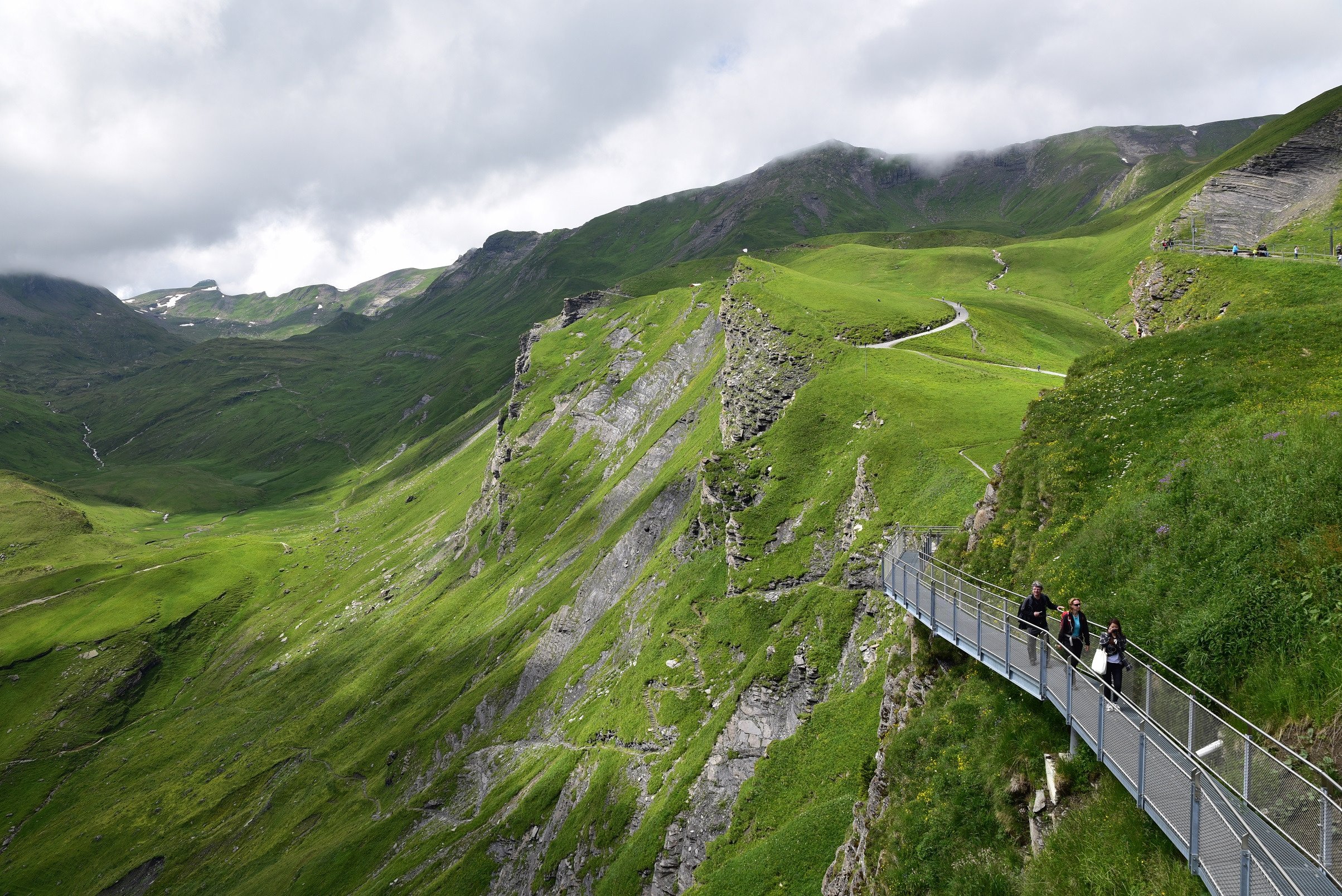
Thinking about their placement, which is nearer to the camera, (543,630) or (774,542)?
(774,542)

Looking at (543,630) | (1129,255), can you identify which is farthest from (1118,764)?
(1129,255)

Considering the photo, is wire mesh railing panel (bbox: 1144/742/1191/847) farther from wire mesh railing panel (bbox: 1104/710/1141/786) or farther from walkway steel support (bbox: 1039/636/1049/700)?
walkway steel support (bbox: 1039/636/1049/700)

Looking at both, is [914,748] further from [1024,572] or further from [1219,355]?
→ [1219,355]

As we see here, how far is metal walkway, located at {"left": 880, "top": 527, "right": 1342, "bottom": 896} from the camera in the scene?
1229 cm

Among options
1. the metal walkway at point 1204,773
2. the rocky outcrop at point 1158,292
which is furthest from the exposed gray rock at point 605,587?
the metal walkway at point 1204,773

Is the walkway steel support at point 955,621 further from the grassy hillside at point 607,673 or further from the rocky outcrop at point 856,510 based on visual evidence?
the rocky outcrop at point 856,510

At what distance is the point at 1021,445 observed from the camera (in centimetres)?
3312

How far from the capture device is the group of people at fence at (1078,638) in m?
17.6

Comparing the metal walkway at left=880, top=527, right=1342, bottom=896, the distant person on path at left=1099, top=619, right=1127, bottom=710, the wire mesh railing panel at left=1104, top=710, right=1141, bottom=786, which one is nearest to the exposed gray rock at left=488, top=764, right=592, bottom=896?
the metal walkway at left=880, top=527, right=1342, bottom=896

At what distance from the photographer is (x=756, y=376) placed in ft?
303

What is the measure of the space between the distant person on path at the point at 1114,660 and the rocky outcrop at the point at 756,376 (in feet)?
214

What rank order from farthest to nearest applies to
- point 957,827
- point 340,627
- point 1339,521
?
point 340,627 < point 957,827 < point 1339,521

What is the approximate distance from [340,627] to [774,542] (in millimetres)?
168404

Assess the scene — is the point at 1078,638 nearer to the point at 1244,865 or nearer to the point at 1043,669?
the point at 1043,669
